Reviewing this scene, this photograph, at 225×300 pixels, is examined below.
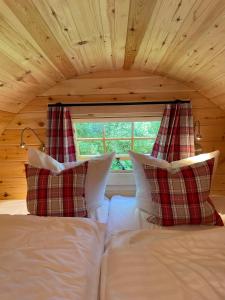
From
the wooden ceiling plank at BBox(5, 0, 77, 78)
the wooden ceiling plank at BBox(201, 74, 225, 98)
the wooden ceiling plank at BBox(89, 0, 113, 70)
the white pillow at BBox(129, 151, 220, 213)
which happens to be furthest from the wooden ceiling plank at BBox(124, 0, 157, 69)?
the white pillow at BBox(129, 151, 220, 213)

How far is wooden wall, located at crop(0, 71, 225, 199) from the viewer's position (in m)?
2.37

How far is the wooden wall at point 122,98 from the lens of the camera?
2.37m

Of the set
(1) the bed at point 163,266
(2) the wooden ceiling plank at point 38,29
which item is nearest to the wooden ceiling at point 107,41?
(2) the wooden ceiling plank at point 38,29

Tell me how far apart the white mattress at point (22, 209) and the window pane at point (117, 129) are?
0.73 meters

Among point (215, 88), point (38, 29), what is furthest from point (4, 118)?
point (215, 88)

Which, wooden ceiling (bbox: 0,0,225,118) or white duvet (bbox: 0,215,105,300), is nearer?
white duvet (bbox: 0,215,105,300)

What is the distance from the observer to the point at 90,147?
2.71 m

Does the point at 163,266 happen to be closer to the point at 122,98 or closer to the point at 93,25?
the point at 93,25

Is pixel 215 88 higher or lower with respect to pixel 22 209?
higher

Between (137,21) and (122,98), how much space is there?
1.16 meters

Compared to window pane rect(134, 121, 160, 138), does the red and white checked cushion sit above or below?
below

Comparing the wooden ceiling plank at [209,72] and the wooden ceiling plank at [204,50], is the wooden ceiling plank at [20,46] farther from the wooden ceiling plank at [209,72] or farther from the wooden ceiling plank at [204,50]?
the wooden ceiling plank at [209,72]

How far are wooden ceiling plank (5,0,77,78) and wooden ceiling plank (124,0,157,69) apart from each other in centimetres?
43

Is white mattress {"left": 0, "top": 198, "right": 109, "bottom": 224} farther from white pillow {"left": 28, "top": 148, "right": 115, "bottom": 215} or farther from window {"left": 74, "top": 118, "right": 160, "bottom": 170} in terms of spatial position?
window {"left": 74, "top": 118, "right": 160, "bottom": 170}
